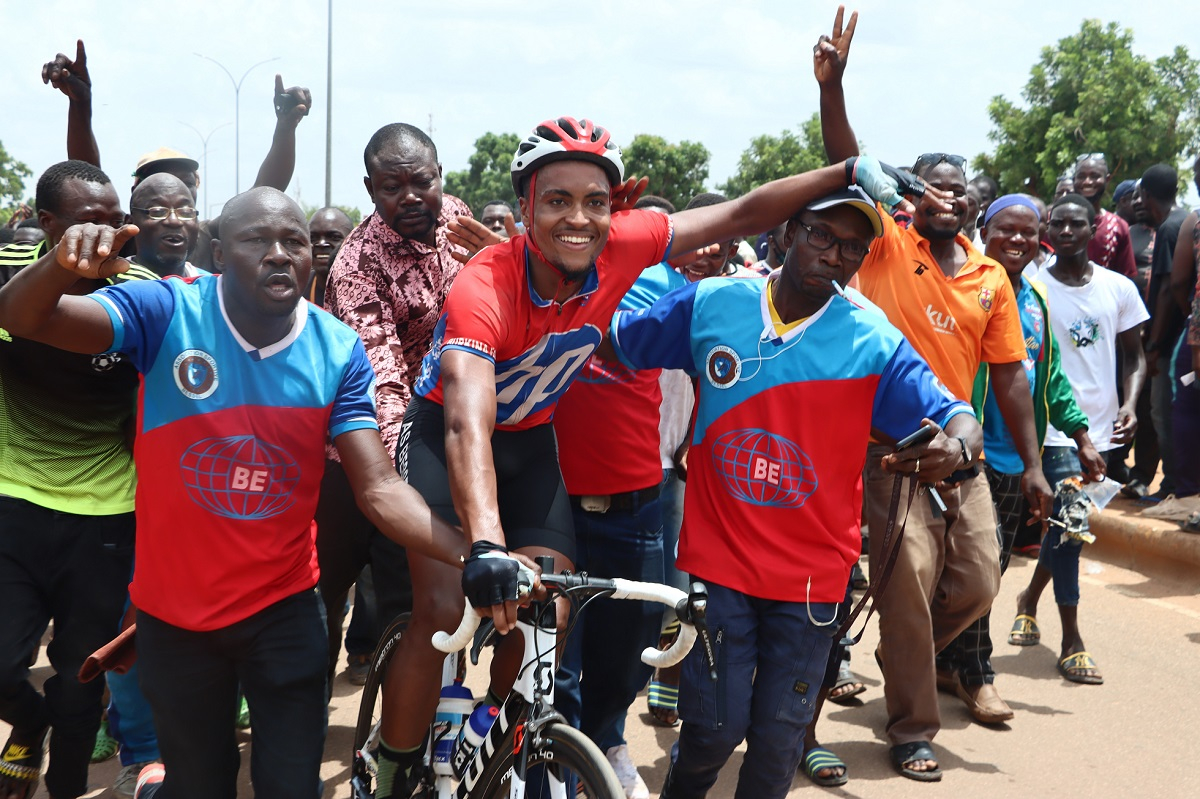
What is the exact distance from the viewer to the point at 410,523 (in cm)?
330

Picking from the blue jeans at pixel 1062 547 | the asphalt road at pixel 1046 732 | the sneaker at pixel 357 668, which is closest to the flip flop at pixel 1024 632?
the asphalt road at pixel 1046 732

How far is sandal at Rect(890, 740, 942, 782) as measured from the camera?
16.4 feet

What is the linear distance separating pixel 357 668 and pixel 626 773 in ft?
6.87

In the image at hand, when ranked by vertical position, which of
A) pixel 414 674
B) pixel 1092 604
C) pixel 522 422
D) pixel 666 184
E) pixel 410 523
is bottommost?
pixel 1092 604

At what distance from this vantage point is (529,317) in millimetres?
3617

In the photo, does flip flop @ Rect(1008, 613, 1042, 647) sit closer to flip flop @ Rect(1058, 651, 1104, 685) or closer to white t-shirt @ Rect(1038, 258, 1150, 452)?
flip flop @ Rect(1058, 651, 1104, 685)

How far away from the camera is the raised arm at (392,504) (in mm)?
3270

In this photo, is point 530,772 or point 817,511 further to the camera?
point 817,511

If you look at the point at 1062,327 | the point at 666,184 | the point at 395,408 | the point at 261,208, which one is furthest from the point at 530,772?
the point at 666,184

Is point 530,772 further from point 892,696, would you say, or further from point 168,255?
point 168,255

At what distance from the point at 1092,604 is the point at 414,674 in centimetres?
550

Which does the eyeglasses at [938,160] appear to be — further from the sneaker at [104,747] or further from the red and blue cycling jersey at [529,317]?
the sneaker at [104,747]

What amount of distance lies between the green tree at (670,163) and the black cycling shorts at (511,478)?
40.5 metres

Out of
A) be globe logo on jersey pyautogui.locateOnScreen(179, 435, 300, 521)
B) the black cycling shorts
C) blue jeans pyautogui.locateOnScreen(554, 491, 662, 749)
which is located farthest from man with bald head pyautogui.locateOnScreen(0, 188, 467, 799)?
blue jeans pyautogui.locateOnScreen(554, 491, 662, 749)
